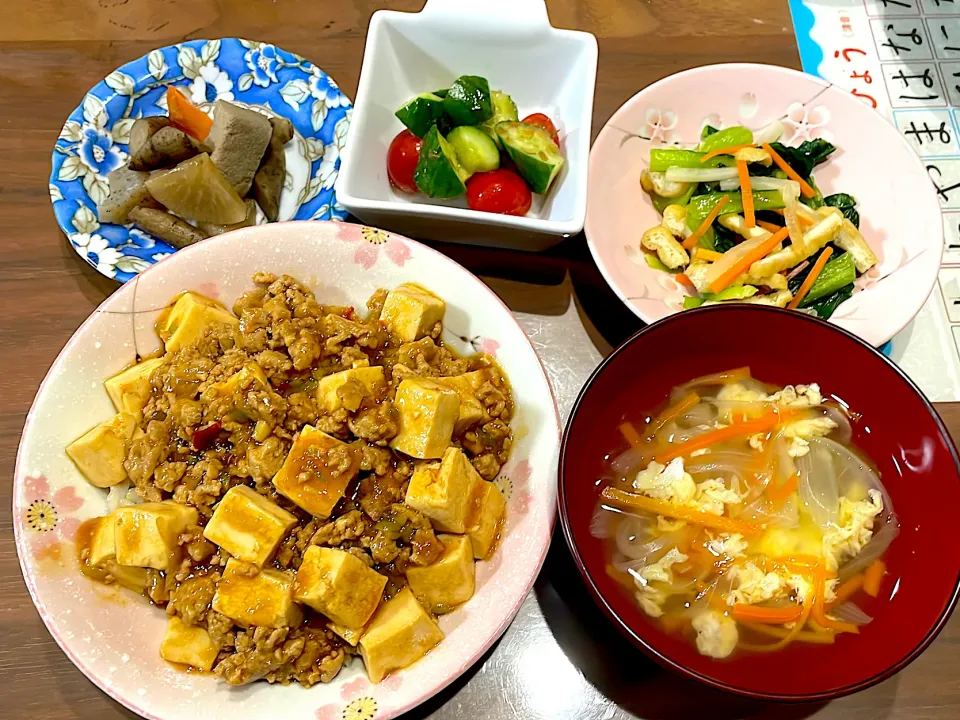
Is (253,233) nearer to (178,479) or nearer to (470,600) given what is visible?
(178,479)

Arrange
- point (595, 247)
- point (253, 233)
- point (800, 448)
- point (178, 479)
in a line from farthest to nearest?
point (595, 247), point (253, 233), point (800, 448), point (178, 479)

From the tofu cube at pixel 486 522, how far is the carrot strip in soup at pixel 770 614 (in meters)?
Result: 0.58

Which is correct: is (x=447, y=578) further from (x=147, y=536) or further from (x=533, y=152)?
(x=533, y=152)

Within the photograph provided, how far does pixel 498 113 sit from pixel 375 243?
0.72 metres

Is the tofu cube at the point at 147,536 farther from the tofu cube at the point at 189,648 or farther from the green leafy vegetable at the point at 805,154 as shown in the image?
the green leafy vegetable at the point at 805,154

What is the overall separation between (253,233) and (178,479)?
65 centimetres

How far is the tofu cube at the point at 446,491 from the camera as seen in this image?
1458 millimetres

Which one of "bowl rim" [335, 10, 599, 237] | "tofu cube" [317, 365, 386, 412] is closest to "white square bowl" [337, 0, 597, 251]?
"bowl rim" [335, 10, 599, 237]

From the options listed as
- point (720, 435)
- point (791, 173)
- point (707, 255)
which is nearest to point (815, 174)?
point (791, 173)

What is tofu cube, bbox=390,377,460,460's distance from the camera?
149 cm

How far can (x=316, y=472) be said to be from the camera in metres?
1.47

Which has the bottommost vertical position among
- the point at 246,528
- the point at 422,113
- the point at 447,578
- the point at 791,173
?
the point at 447,578

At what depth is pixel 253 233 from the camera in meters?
1.77

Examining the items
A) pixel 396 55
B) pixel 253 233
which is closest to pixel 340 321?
pixel 253 233
